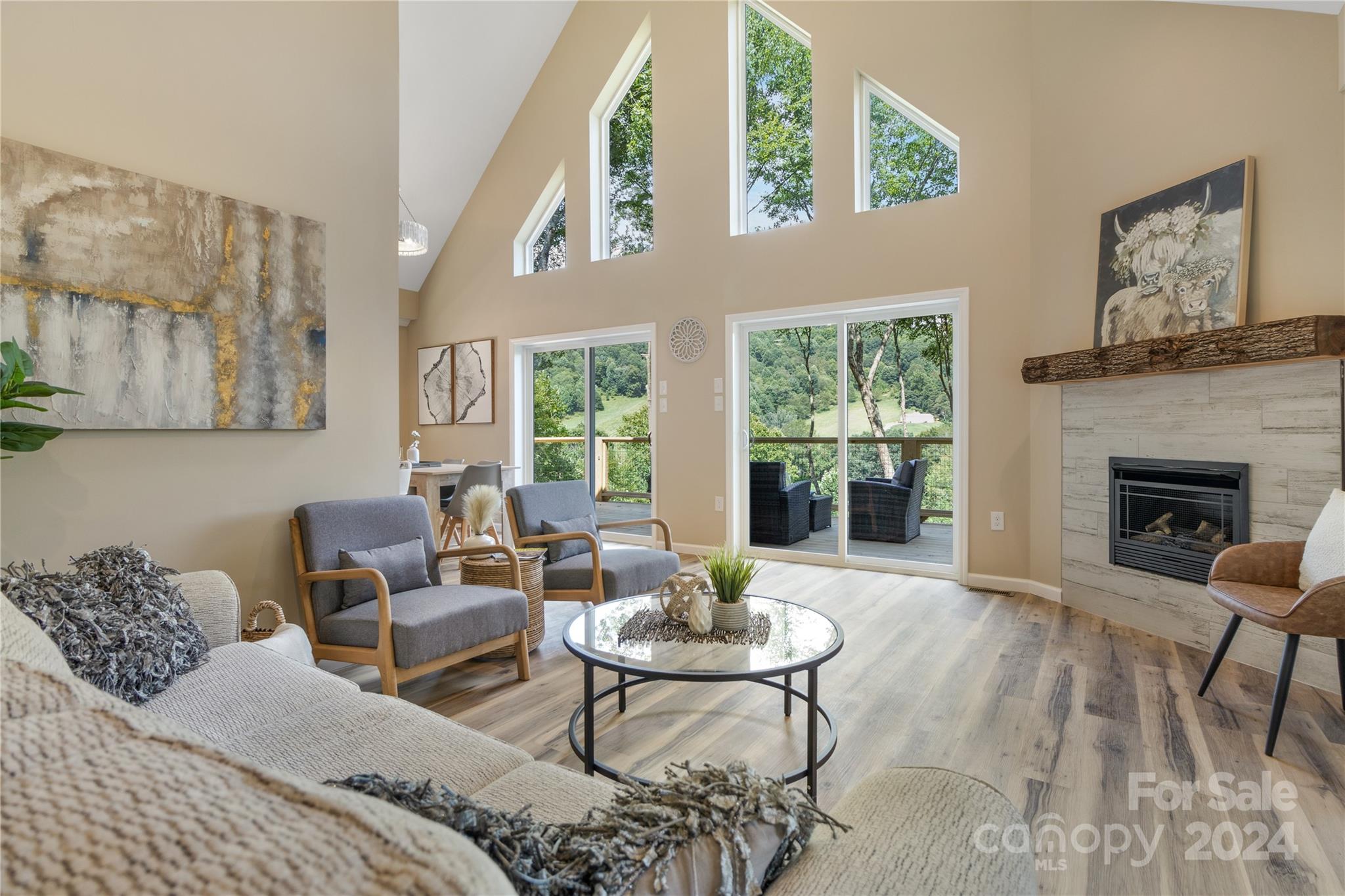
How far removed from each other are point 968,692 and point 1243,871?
1096 millimetres

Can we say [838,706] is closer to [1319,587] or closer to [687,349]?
[1319,587]

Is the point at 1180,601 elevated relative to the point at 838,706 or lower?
elevated

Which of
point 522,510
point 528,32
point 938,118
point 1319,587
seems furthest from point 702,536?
point 528,32

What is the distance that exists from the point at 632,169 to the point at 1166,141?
4.07m

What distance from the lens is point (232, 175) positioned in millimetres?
2703

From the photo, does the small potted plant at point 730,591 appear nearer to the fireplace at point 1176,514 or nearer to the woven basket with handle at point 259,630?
A: the woven basket with handle at point 259,630

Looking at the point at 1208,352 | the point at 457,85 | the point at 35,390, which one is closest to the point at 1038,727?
the point at 1208,352

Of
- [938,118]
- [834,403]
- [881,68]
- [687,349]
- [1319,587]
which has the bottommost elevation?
[1319,587]

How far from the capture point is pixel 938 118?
449cm

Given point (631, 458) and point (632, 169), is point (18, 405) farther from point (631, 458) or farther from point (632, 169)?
point (632, 169)

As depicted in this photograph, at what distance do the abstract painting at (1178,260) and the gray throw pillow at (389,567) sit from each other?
377 centimetres

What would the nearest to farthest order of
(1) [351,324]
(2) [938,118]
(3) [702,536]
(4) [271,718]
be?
(4) [271,718], (1) [351,324], (2) [938,118], (3) [702,536]

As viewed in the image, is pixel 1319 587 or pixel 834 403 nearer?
pixel 1319 587

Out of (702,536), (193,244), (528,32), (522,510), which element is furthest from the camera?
(528,32)
